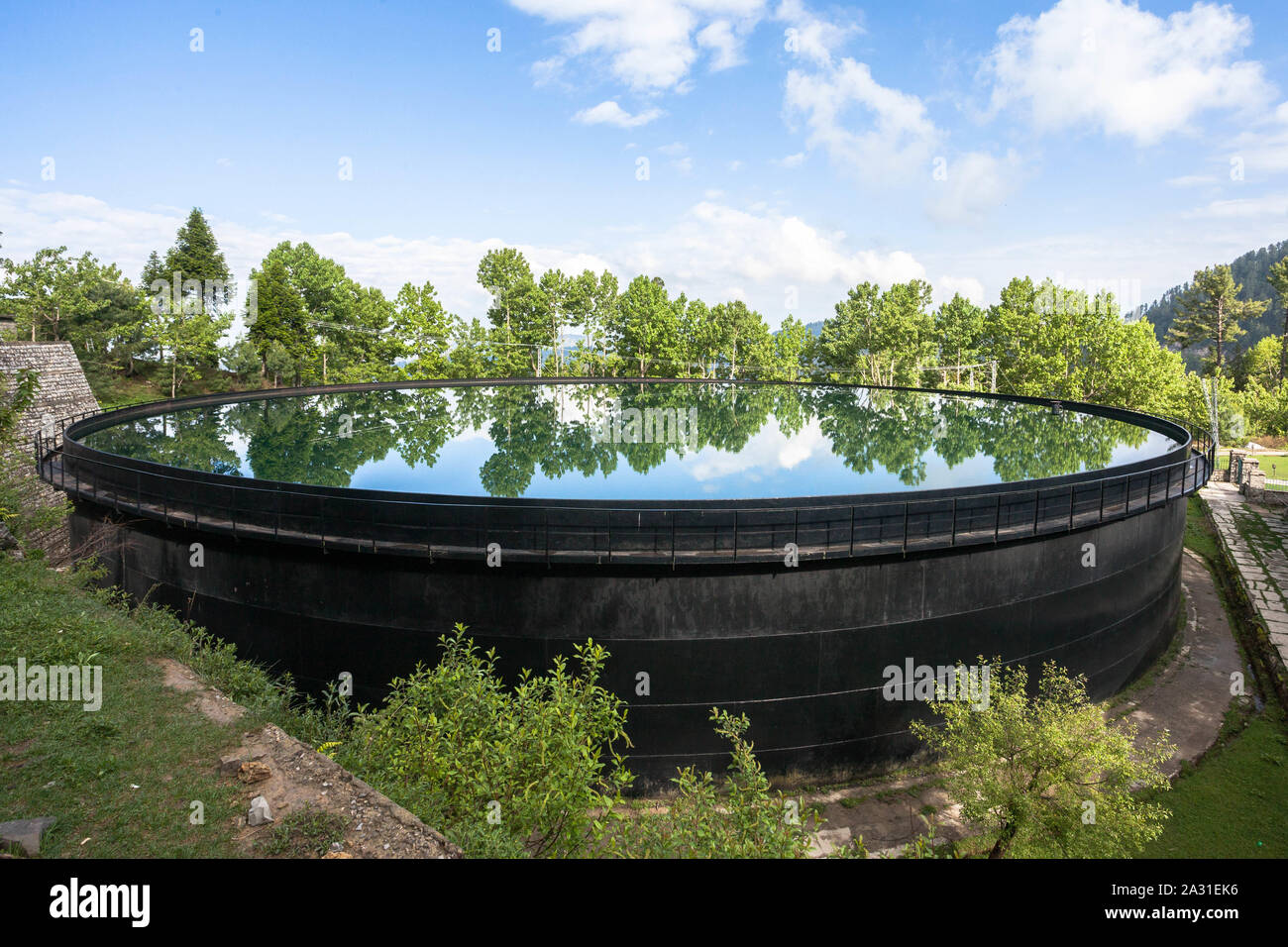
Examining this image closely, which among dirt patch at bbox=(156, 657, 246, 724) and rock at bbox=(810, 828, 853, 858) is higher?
dirt patch at bbox=(156, 657, 246, 724)

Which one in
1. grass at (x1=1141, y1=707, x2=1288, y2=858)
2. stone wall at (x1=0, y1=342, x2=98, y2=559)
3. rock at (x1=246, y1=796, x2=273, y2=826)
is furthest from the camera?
stone wall at (x1=0, y1=342, x2=98, y2=559)

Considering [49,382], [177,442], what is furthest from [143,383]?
[177,442]

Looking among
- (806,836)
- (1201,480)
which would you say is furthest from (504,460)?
(1201,480)

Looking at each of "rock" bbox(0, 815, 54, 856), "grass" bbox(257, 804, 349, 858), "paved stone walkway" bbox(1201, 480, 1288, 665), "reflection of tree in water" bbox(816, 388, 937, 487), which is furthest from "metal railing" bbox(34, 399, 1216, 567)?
"paved stone walkway" bbox(1201, 480, 1288, 665)

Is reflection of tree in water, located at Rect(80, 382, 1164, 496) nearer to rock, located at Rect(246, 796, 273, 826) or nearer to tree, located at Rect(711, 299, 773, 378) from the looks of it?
rock, located at Rect(246, 796, 273, 826)

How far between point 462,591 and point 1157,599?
1755cm

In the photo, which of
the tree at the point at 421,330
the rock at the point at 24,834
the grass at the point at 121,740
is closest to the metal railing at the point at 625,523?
the grass at the point at 121,740

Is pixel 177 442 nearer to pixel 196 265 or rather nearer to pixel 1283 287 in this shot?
pixel 196 265

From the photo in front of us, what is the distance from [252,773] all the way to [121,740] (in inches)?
82.6

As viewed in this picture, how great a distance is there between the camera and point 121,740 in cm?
861

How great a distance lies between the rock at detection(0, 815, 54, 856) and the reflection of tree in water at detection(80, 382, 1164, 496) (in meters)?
11.3

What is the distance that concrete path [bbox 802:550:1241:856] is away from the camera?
12008 mm

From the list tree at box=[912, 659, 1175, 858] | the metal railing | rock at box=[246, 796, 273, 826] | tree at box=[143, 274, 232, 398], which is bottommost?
tree at box=[912, 659, 1175, 858]

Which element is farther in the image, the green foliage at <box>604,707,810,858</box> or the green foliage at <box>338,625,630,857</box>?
the green foliage at <box>338,625,630,857</box>
